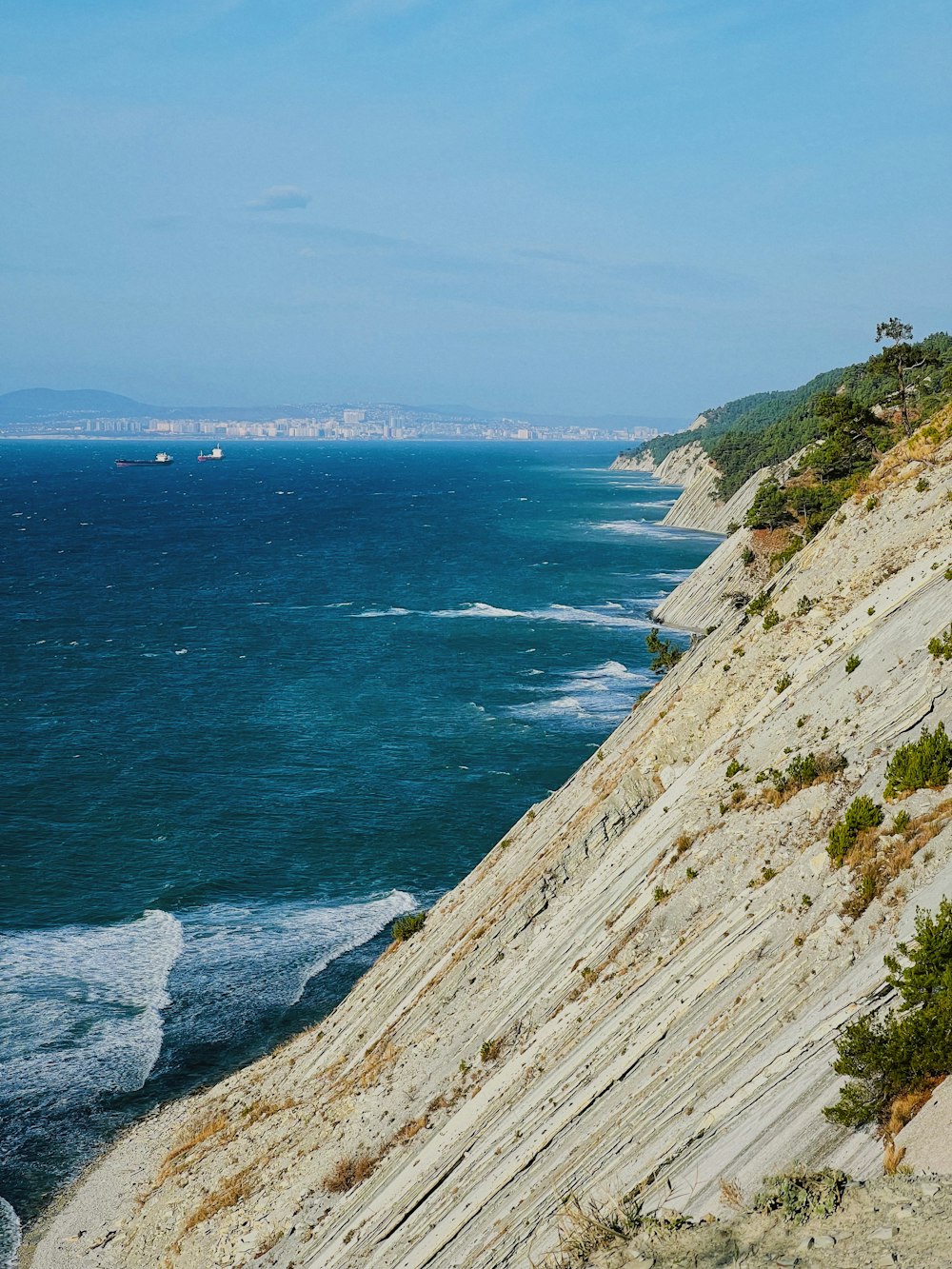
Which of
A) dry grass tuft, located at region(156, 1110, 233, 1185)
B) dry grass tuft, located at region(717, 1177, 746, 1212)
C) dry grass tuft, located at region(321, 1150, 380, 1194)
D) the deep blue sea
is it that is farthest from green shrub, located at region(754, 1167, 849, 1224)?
the deep blue sea

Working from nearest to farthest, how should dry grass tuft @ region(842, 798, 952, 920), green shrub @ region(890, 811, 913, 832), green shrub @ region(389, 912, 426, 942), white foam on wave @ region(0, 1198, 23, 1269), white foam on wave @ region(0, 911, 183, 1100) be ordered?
dry grass tuft @ region(842, 798, 952, 920)
green shrub @ region(890, 811, 913, 832)
white foam on wave @ region(0, 1198, 23, 1269)
green shrub @ region(389, 912, 426, 942)
white foam on wave @ region(0, 911, 183, 1100)

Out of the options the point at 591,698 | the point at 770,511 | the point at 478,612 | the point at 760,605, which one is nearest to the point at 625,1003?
the point at 760,605

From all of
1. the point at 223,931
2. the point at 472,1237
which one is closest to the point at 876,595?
the point at 472,1237

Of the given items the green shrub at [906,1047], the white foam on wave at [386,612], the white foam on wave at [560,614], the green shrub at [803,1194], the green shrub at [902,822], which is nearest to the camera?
the green shrub at [803,1194]

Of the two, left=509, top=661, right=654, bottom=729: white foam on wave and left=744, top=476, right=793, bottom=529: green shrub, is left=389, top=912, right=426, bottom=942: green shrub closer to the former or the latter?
left=509, top=661, right=654, bottom=729: white foam on wave

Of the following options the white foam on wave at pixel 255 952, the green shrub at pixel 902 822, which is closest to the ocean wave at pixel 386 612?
the white foam on wave at pixel 255 952

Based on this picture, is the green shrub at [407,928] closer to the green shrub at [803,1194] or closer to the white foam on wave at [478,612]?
the green shrub at [803,1194]

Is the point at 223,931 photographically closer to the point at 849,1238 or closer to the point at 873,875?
the point at 873,875
